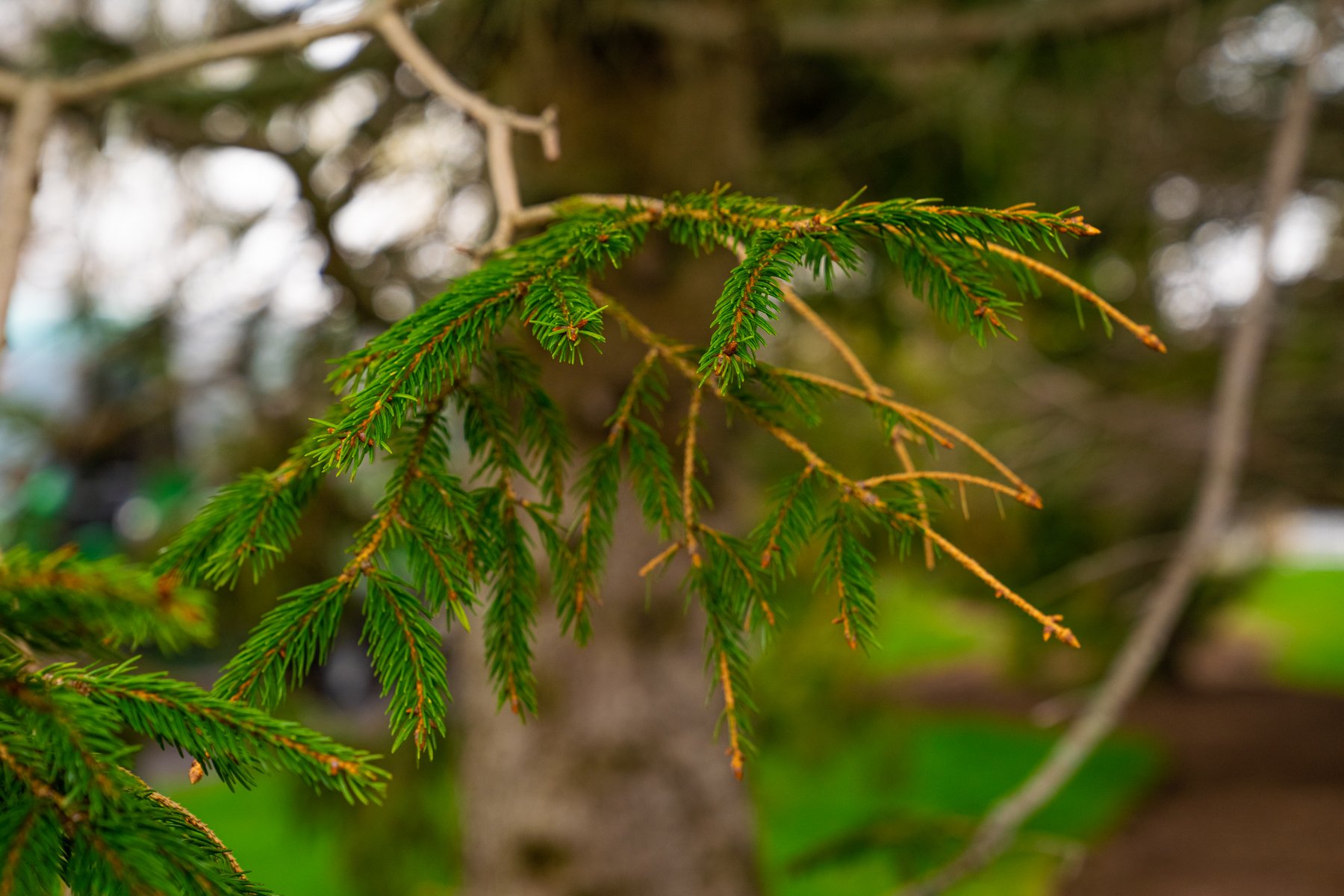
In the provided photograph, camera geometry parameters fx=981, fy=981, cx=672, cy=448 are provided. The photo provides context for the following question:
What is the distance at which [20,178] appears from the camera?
1.29 metres

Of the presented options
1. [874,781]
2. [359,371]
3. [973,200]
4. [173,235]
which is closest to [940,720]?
[874,781]

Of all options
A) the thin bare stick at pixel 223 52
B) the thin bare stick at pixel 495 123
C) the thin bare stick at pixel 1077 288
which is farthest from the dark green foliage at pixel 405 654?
the thin bare stick at pixel 223 52

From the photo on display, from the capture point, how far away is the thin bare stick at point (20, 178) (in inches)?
48.0

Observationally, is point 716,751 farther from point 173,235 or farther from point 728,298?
point 173,235

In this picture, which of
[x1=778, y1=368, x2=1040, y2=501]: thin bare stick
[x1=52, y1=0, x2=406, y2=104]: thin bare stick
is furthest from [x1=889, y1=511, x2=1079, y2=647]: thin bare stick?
[x1=52, y1=0, x2=406, y2=104]: thin bare stick

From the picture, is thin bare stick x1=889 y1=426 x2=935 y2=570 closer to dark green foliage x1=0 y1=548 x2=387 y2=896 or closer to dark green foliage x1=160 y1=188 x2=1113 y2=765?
dark green foliage x1=160 y1=188 x2=1113 y2=765

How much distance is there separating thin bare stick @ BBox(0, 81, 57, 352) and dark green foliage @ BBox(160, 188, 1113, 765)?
50cm

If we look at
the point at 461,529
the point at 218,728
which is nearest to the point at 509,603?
the point at 461,529

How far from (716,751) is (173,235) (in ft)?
10.3

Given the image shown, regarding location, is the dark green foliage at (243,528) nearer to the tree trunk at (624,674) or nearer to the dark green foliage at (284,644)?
the dark green foliage at (284,644)

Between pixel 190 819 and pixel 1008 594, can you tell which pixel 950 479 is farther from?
pixel 190 819

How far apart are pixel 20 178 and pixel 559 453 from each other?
0.82m

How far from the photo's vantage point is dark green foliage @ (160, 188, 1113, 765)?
846mm

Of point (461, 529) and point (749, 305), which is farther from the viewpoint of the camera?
point (461, 529)
